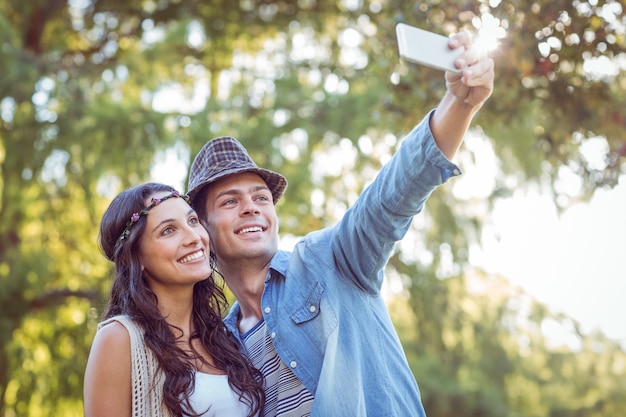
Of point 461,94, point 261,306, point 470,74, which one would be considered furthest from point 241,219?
point 470,74

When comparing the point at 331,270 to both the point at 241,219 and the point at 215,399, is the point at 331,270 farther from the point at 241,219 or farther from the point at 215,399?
the point at 215,399

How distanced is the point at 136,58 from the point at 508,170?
387cm

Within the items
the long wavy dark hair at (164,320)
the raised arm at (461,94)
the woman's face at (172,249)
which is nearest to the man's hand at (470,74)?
the raised arm at (461,94)

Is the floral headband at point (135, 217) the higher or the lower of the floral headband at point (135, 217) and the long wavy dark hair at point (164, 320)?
the higher

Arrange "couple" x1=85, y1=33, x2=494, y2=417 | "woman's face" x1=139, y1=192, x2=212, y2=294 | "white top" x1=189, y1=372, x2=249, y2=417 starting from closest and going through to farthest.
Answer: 1. "couple" x1=85, y1=33, x2=494, y2=417
2. "white top" x1=189, y1=372, x2=249, y2=417
3. "woman's face" x1=139, y1=192, x2=212, y2=294

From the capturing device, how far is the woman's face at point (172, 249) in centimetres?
273

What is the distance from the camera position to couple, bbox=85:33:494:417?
2.46 metres

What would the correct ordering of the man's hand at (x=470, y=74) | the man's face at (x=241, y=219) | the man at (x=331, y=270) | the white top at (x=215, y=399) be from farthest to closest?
the man's face at (x=241, y=219) → the white top at (x=215, y=399) → the man at (x=331, y=270) → the man's hand at (x=470, y=74)

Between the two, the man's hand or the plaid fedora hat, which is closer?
the man's hand

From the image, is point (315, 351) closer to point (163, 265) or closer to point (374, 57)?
point (163, 265)

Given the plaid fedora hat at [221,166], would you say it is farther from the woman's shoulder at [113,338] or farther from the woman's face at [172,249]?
the woman's shoulder at [113,338]

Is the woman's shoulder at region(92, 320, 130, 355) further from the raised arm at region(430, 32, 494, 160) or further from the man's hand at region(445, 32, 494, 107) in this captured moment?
the man's hand at region(445, 32, 494, 107)

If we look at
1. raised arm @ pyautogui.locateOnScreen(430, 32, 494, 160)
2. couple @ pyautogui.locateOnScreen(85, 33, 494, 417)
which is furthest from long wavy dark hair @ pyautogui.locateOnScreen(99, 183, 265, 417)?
raised arm @ pyautogui.locateOnScreen(430, 32, 494, 160)

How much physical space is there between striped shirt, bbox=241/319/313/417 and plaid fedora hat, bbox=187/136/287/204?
0.60 meters
